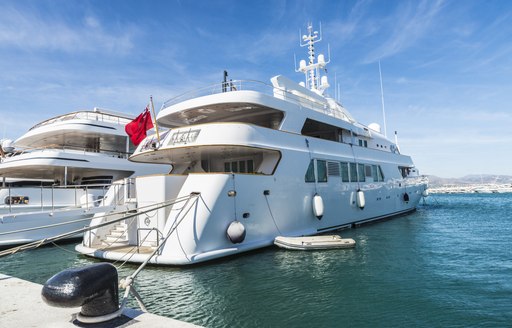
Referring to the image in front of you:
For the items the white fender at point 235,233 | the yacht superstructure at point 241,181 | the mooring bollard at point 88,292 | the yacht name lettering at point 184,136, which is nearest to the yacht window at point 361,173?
the yacht superstructure at point 241,181

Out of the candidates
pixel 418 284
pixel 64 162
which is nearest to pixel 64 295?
pixel 418 284

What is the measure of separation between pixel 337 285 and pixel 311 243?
3260 millimetres

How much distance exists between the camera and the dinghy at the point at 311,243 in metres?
10.3

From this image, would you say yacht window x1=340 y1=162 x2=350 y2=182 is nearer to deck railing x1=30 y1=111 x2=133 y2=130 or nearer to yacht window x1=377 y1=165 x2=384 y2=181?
yacht window x1=377 y1=165 x2=384 y2=181

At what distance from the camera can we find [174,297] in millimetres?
6496

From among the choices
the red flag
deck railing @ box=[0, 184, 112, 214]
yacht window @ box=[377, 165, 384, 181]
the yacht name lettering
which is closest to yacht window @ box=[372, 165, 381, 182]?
yacht window @ box=[377, 165, 384, 181]

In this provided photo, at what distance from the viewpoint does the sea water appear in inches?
216

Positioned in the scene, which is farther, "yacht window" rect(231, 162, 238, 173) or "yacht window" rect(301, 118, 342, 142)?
"yacht window" rect(301, 118, 342, 142)

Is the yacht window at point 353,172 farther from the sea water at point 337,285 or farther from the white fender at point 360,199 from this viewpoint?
the sea water at point 337,285

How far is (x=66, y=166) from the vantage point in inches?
669

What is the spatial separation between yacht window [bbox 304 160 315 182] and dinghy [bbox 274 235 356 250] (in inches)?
97.6

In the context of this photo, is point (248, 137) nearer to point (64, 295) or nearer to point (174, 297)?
point (174, 297)

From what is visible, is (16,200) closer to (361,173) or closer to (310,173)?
(310,173)

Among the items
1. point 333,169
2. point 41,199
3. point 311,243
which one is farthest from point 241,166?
point 41,199
